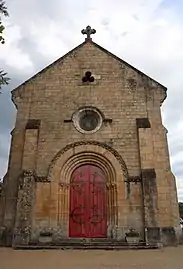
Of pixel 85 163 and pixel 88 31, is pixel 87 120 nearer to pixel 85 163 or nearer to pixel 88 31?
pixel 85 163

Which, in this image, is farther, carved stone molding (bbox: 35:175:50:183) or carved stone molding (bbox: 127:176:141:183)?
carved stone molding (bbox: 35:175:50:183)

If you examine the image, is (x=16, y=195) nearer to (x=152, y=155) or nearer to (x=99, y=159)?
(x=99, y=159)

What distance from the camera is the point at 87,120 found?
14734 millimetres

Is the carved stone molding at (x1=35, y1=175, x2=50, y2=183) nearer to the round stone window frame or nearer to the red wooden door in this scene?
the red wooden door

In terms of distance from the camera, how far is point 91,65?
15.6m

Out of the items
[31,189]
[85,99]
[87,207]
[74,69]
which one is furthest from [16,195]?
[74,69]

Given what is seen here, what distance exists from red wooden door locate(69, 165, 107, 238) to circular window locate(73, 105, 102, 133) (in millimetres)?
1793

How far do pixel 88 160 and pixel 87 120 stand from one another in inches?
81.6

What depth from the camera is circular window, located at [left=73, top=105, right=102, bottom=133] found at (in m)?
14.3

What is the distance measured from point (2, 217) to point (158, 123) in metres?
8.02

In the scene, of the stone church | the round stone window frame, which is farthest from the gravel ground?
the round stone window frame

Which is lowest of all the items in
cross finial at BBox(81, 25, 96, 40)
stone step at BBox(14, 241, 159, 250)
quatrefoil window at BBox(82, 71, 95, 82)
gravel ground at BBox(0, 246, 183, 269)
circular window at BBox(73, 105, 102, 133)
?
gravel ground at BBox(0, 246, 183, 269)

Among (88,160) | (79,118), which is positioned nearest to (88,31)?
(79,118)

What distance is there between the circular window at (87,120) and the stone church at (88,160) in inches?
1.9
